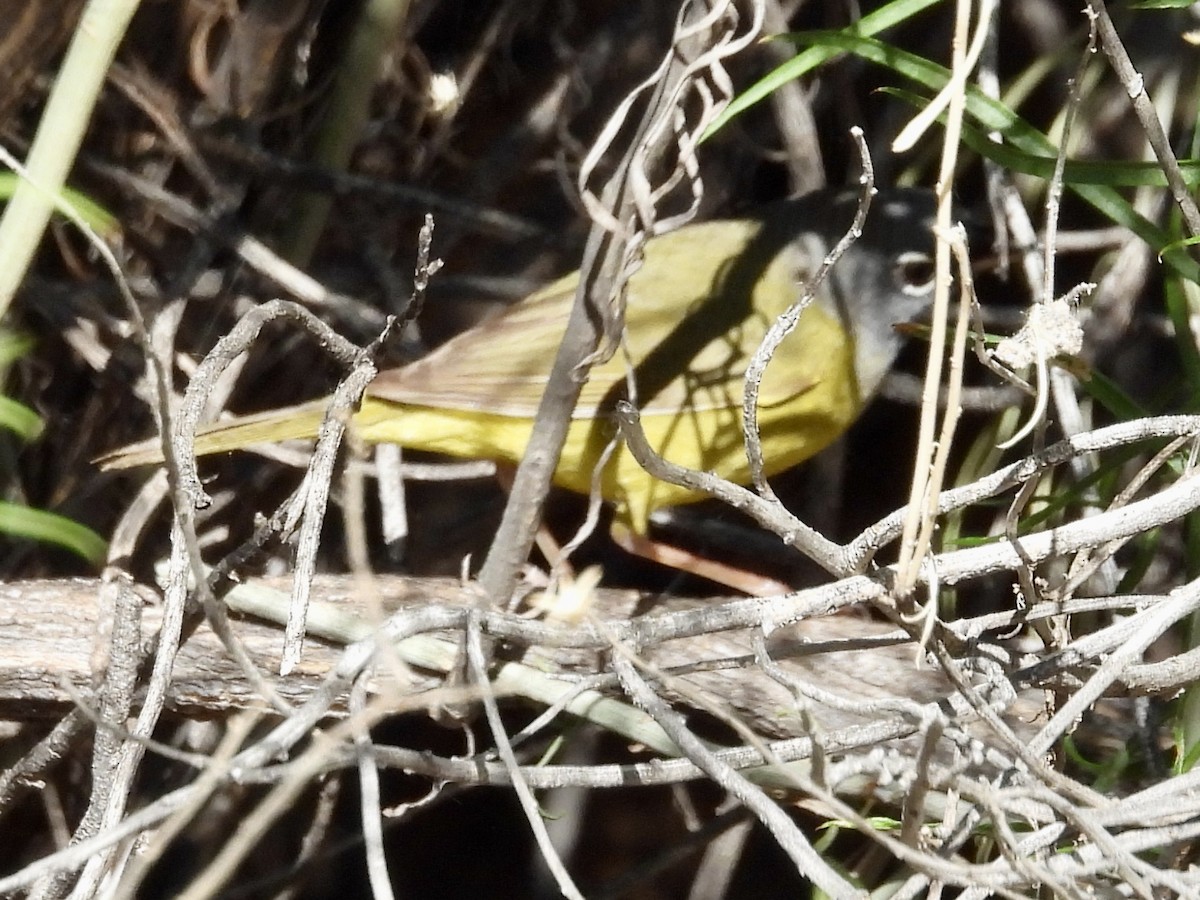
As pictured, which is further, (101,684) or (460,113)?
(460,113)

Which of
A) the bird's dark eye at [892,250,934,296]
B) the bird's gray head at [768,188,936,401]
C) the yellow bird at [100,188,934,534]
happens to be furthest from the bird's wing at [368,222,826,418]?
the bird's dark eye at [892,250,934,296]

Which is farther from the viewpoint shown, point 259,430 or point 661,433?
point 661,433

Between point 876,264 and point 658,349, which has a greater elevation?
point 876,264

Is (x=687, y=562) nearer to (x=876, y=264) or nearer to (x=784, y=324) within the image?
(x=876, y=264)

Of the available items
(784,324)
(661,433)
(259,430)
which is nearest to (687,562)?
(661,433)

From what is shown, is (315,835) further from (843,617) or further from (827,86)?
(827,86)

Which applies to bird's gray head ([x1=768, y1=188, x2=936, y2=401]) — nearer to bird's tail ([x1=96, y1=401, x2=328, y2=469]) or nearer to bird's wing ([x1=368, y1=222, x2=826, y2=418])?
bird's wing ([x1=368, y1=222, x2=826, y2=418])

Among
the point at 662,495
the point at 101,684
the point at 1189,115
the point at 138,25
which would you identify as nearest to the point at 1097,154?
the point at 1189,115

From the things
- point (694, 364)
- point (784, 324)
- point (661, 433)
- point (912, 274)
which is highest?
point (912, 274)
